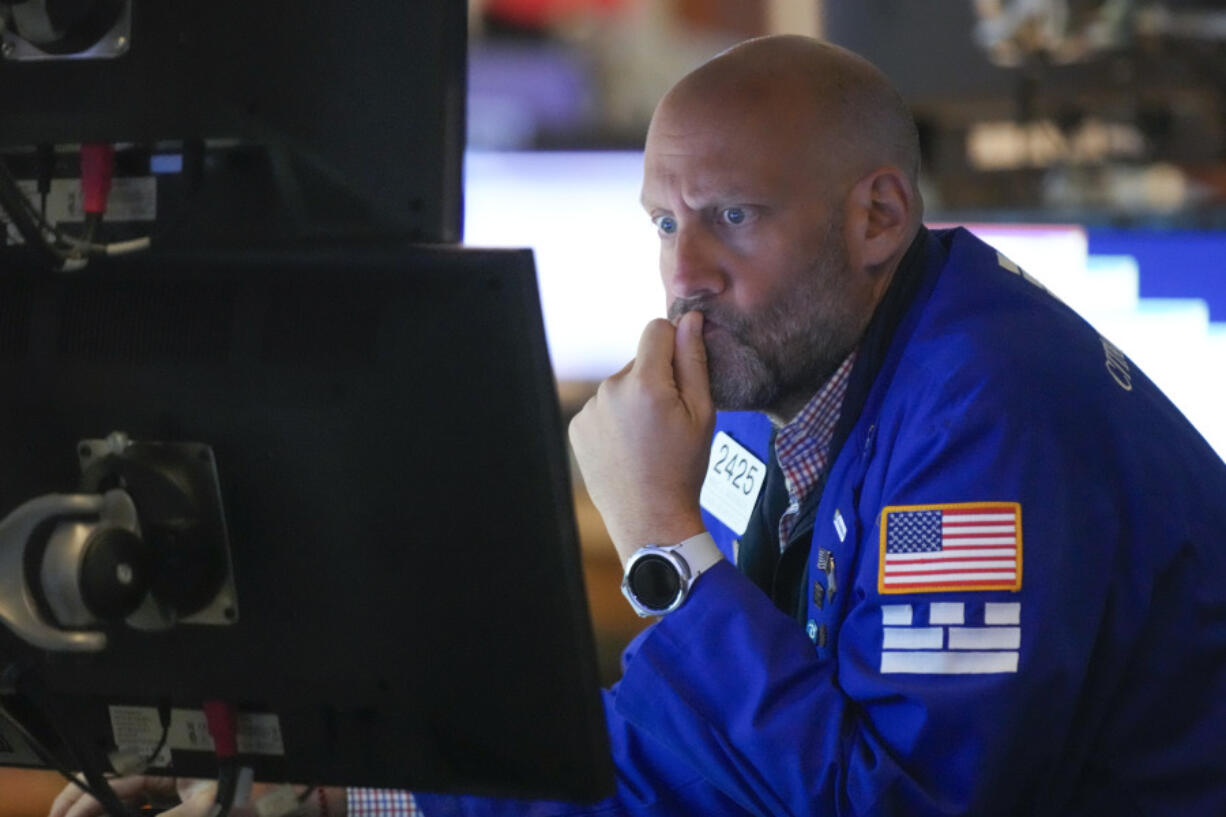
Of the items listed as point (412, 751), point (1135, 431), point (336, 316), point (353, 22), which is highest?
point (353, 22)

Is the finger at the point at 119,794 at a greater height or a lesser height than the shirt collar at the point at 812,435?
lesser

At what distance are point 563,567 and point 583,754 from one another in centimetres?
12

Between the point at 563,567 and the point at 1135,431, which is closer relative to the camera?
the point at 563,567

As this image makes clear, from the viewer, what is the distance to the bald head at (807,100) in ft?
4.43

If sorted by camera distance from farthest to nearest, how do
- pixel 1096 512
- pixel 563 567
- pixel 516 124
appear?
pixel 516 124
pixel 1096 512
pixel 563 567

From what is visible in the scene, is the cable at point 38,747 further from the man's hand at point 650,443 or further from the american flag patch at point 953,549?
the american flag patch at point 953,549

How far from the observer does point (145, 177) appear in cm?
98

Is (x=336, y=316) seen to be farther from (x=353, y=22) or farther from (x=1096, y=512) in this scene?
(x=1096, y=512)

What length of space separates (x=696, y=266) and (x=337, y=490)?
1.91 ft

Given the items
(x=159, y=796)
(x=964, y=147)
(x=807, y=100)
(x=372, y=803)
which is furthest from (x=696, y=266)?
(x=964, y=147)

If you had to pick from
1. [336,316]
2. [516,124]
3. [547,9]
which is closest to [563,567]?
[336,316]

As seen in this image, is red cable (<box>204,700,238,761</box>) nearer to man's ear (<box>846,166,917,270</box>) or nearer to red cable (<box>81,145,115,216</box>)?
red cable (<box>81,145,115,216</box>)

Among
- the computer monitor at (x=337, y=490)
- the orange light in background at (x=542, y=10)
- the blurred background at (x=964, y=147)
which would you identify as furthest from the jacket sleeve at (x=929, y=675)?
the orange light in background at (x=542, y=10)

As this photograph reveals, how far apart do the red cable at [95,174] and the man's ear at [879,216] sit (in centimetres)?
70
